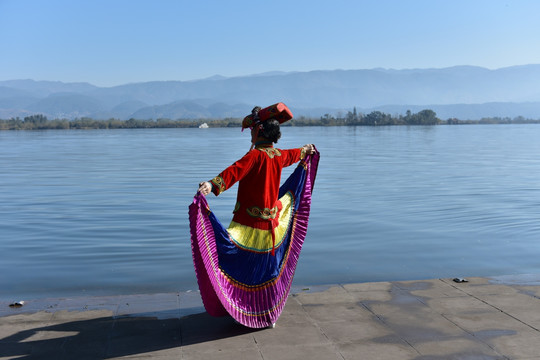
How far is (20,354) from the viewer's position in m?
5.32

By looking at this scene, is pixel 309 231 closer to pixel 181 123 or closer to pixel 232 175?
pixel 232 175

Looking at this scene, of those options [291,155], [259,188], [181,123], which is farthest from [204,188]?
[181,123]

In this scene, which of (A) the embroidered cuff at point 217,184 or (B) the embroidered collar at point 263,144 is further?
(B) the embroidered collar at point 263,144

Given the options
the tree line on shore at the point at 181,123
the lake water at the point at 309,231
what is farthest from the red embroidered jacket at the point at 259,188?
the tree line on shore at the point at 181,123

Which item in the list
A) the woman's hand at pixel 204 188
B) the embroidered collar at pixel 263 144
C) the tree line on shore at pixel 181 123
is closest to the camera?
the woman's hand at pixel 204 188

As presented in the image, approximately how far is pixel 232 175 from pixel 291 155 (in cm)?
91

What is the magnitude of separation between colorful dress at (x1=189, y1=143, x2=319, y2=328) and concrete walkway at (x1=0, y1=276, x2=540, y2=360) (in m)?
0.26

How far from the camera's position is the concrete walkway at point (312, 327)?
17.5ft

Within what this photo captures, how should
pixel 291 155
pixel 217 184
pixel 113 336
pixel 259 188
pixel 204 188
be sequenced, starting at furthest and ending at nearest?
pixel 291 155 → pixel 259 188 → pixel 113 336 → pixel 217 184 → pixel 204 188

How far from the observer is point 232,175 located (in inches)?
228

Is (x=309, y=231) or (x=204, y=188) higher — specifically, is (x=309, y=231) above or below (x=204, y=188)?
below

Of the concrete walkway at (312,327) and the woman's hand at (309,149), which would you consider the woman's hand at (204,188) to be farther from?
the woman's hand at (309,149)

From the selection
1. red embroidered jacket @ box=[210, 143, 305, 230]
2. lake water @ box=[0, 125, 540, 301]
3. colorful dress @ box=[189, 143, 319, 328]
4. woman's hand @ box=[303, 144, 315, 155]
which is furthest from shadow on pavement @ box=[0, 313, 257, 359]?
lake water @ box=[0, 125, 540, 301]

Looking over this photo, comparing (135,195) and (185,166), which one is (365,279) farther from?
(185,166)
